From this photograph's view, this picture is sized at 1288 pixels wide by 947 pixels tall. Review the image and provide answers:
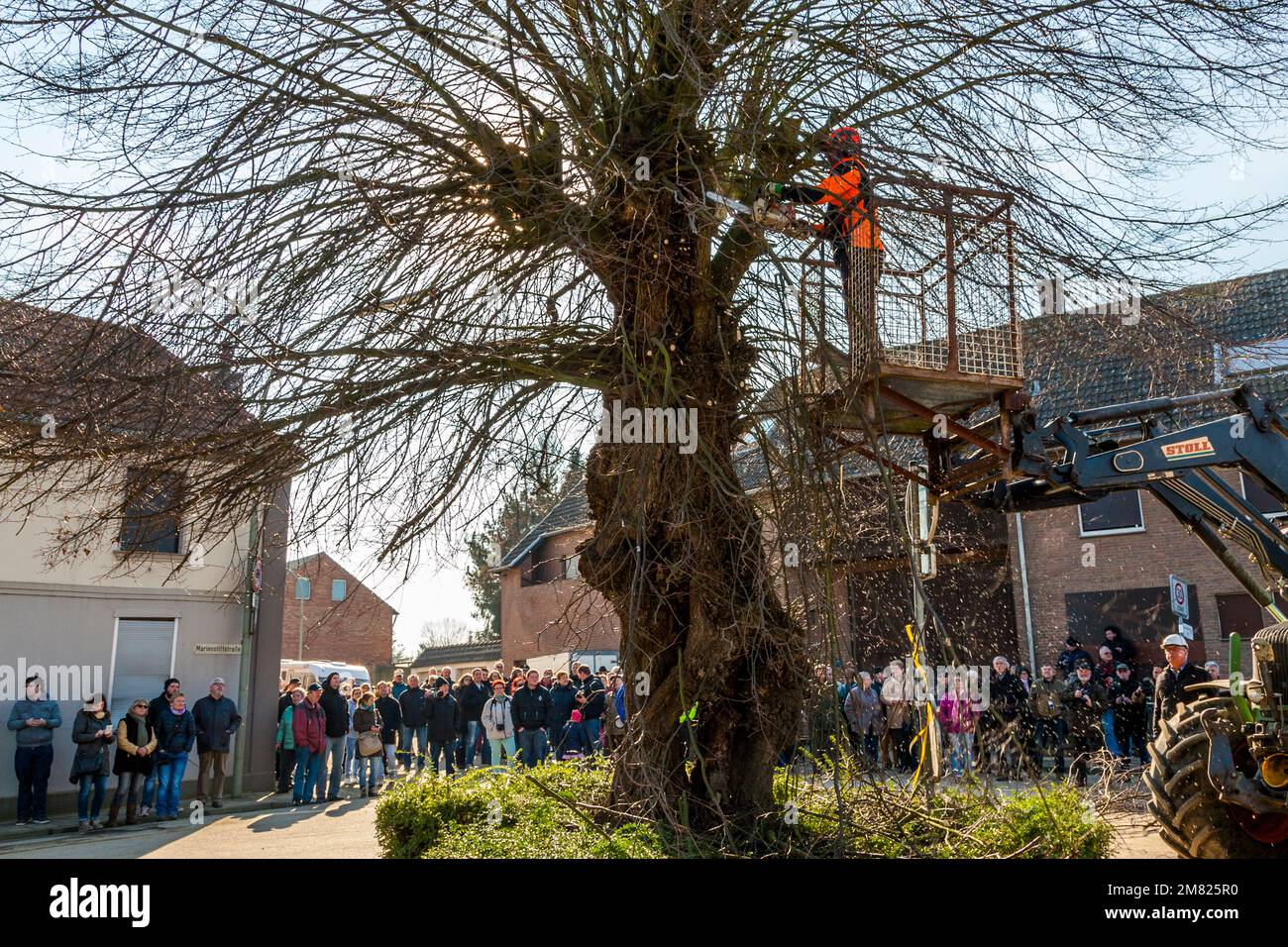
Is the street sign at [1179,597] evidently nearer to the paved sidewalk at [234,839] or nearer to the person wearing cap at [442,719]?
the person wearing cap at [442,719]

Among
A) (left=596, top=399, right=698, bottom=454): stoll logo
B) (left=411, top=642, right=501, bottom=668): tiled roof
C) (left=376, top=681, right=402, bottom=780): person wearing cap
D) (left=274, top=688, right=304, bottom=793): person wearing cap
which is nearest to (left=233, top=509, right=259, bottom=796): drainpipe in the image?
(left=274, top=688, right=304, bottom=793): person wearing cap

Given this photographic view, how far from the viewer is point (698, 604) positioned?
315 inches

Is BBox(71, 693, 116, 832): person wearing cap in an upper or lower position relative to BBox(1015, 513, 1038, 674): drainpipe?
lower

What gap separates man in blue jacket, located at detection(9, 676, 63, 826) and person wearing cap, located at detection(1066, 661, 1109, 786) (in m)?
14.9

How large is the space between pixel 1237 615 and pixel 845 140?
1796 cm

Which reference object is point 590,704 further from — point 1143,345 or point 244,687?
point 1143,345

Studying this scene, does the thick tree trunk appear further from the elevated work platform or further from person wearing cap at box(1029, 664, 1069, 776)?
person wearing cap at box(1029, 664, 1069, 776)

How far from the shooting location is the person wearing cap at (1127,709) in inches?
613

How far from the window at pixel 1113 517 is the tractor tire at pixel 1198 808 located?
1577 cm

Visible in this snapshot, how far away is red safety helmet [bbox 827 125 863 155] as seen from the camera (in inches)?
295

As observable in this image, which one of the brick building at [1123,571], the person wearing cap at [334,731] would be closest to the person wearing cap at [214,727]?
the person wearing cap at [334,731]

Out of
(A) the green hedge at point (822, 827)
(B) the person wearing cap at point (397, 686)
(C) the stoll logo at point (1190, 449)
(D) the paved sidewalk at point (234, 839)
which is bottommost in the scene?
(D) the paved sidewalk at point (234, 839)

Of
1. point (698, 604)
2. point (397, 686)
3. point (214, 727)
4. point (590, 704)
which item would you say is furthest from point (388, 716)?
point (698, 604)
